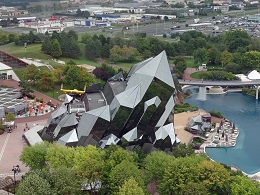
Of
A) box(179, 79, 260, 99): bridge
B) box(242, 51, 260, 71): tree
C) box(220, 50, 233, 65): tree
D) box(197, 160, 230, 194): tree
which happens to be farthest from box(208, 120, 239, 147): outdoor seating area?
box(220, 50, 233, 65): tree

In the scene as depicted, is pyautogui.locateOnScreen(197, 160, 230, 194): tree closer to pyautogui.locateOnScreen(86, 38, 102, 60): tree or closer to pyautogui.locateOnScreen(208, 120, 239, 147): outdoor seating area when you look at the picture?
pyautogui.locateOnScreen(208, 120, 239, 147): outdoor seating area

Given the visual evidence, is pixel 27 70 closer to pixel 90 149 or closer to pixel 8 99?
pixel 8 99

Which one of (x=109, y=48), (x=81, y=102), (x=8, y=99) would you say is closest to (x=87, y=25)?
(x=109, y=48)

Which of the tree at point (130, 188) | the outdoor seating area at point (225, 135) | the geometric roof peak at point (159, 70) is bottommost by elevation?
the outdoor seating area at point (225, 135)

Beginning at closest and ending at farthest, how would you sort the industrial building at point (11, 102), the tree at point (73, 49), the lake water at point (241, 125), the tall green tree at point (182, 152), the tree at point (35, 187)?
the tree at point (35, 187)
the tall green tree at point (182, 152)
the lake water at point (241, 125)
the industrial building at point (11, 102)
the tree at point (73, 49)

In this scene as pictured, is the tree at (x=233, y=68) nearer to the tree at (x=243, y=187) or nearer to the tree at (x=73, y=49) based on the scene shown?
the tree at (x=73, y=49)

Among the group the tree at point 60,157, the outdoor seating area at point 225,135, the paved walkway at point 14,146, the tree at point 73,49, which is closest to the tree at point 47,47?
the tree at point 73,49

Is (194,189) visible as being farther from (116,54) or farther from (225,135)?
(116,54)
